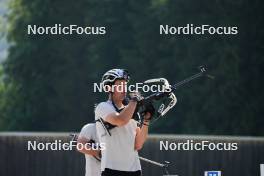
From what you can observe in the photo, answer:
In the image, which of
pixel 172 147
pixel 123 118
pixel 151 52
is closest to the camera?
pixel 123 118

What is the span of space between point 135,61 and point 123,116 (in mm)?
A: 32947

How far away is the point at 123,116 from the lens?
761cm

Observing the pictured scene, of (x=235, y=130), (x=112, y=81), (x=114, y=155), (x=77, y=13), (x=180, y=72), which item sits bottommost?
(x=114, y=155)

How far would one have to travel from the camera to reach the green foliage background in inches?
1405

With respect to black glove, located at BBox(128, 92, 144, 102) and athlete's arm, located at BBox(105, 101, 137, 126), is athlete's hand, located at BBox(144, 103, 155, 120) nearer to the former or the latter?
black glove, located at BBox(128, 92, 144, 102)

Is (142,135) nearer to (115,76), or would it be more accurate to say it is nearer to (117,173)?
(117,173)

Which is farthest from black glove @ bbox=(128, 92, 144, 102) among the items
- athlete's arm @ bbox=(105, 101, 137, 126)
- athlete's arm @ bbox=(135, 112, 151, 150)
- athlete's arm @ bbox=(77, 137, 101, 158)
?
athlete's arm @ bbox=(77, 137, 101, 158)

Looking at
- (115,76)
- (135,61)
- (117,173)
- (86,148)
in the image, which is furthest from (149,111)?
(135,61)

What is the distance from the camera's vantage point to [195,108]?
3766cm

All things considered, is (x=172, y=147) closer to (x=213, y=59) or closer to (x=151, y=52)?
(x=213, y=59)

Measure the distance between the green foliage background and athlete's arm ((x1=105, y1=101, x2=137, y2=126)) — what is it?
27396mm

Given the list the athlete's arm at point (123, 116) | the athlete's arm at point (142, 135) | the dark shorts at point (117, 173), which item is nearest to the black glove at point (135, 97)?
the athlete's arm at point (123, 116)

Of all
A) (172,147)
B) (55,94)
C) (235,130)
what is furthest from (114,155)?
(55,94)

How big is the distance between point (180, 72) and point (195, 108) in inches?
79.6
